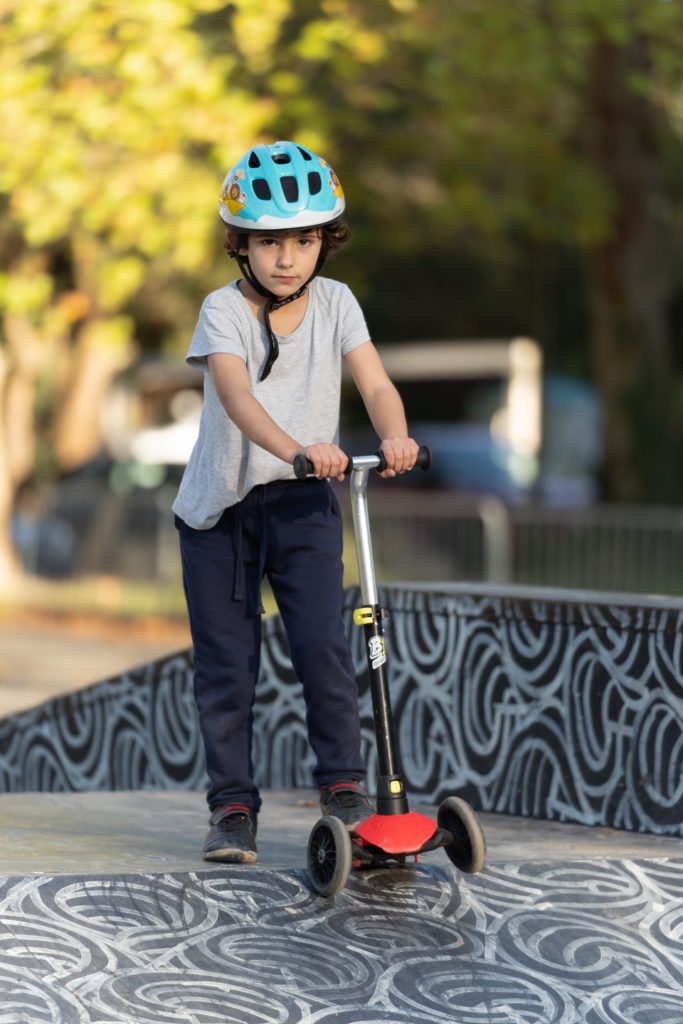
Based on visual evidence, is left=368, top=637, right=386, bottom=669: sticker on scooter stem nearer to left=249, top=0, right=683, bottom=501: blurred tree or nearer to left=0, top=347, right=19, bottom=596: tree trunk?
left=249, top=0, right=683, bottom=501: blurred tree

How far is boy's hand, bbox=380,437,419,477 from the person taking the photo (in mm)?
4051

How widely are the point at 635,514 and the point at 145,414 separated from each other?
22484 mm

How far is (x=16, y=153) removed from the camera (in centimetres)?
1320

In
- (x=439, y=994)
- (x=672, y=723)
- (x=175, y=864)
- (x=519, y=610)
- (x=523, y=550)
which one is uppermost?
(x=523, y=550)

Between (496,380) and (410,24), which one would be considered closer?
(410,24)

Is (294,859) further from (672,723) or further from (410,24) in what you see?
(410,24)

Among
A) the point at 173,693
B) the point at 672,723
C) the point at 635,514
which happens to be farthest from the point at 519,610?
the point at 635,514

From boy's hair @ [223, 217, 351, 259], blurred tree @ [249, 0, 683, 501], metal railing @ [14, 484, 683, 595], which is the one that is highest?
blurred tree @ [249, 0, 683, 501]

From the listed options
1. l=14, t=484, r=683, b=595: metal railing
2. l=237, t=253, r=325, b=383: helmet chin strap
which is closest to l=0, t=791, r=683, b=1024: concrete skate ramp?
l=237, t=253, r=325, b=383: helmet chin strap

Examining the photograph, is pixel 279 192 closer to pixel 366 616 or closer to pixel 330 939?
pixel 366 616

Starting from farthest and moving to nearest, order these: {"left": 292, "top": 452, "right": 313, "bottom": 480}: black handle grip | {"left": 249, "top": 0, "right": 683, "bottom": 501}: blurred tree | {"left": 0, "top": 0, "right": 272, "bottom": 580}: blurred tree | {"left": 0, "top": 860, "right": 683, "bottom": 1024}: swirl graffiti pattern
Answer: {"left": 249, "top": 0, "right": 683, "bottom": 501}: blurred tree, {"left": 0, "top": 0, "right": 272, "bottom": 580}: blurred tree, {"left": 292, "top": 452, "right": 313, "bottom": 480}: black handle grip, {"left": 0, "top": 860, "right": 683, "bottom": 1024}: swirl graffiti pattern

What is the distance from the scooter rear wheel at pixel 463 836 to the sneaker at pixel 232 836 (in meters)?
0.55

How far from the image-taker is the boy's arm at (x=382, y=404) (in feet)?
13.4

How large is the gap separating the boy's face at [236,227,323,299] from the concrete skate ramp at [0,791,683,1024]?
1565 mm
